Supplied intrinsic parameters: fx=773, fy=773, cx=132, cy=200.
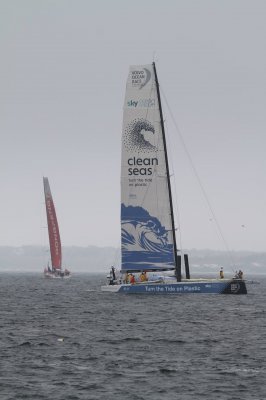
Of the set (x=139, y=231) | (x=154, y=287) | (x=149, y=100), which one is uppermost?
(x=149, y=100)

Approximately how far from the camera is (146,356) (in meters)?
34.1

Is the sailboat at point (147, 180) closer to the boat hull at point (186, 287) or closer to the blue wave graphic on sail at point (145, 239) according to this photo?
the blue wave graphic on sail at point (145, 239)

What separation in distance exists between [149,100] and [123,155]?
5.36 meters

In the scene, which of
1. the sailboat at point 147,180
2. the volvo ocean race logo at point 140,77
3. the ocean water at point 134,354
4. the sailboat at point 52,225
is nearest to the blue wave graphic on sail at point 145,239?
the sailboat at point 147,180

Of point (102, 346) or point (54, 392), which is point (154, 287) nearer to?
point (102, 346)

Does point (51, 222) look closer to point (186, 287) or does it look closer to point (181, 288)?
point (181, 288)

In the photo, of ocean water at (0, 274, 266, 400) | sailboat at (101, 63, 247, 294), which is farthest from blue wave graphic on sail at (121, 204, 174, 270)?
ocean water at (0, 274, 266, 400)

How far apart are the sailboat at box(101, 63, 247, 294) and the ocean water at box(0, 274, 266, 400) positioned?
11.2m

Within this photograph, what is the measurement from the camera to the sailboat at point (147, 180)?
2670 inches

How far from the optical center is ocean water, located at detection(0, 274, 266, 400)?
88.5 feet

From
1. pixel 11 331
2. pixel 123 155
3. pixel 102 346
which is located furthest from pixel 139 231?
pixel 102 346

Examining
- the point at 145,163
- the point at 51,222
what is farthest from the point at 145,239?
the point at 51,222

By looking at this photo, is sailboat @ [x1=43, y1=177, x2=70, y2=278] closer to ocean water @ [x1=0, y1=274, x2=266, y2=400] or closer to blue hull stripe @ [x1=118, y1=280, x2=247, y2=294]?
blue hull stripe @ [x1=118, y1=280, x2=247, y2=294]

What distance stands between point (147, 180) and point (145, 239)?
207 inches
